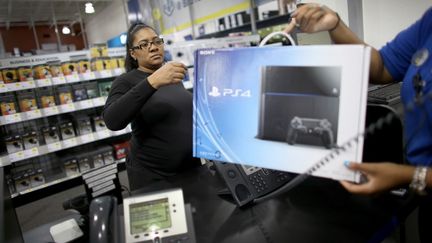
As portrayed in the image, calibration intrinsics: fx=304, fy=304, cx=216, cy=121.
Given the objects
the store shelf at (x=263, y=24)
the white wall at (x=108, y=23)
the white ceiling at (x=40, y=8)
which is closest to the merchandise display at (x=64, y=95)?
the store shelf at (x=263, y=24)

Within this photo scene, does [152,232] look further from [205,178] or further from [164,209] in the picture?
[205,178]

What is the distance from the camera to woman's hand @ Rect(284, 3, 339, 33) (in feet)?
2.85

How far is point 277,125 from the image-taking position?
0.78 metres

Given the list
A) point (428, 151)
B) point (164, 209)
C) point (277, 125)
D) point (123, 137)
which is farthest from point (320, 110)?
point (123, 137)

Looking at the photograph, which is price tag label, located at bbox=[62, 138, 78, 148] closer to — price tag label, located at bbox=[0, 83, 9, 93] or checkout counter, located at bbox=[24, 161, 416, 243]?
price tag label, located at bbox=[0, 83, 9, 93]

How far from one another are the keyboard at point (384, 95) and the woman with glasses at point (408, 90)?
0.38 meters

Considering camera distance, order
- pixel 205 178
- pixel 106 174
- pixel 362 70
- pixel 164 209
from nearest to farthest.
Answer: pixel 362 70
pixel 164 209
pixel 106 174
pixel 205 178

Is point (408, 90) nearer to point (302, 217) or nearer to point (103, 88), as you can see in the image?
point (302, 217)

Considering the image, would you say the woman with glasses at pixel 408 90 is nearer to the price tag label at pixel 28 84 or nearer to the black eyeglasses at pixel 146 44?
the black eyeglasses at pixel 146 44

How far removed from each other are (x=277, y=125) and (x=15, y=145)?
131 inches

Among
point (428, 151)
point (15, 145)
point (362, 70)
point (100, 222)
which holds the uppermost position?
point (362, 70)

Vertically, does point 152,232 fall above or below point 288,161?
below

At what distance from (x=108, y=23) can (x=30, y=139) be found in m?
7.92

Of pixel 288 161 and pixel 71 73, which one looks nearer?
pixel 288 161
